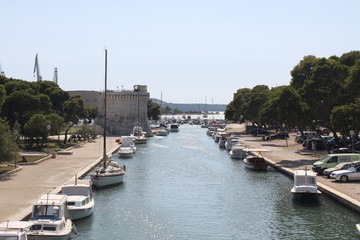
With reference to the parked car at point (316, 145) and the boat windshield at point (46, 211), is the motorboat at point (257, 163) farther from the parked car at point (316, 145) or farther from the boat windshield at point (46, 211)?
the boat windshield at point (46, 211)

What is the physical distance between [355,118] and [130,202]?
81.8 ft

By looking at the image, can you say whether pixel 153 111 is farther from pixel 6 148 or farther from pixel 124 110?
pixel 6 148

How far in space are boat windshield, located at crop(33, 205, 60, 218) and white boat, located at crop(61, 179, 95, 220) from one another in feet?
13.3

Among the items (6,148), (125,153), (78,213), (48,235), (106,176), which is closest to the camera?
(48,235)

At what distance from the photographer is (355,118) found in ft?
165

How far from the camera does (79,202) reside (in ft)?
106

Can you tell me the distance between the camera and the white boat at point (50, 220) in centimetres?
2577

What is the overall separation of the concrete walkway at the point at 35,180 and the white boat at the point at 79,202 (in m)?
2.32

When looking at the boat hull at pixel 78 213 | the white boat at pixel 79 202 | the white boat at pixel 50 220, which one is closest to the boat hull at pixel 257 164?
the white boat at pixel 79 202

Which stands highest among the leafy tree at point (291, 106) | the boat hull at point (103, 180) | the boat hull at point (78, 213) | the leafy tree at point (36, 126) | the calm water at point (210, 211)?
the leafy tree at point (291, 106)

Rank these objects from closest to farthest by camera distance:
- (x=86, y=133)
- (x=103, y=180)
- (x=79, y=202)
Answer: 1. (x=79, y=202)
2. (x=103, y=180)
3. (x=86, y=133)

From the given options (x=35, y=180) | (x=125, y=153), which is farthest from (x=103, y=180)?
(x=125, y=153)

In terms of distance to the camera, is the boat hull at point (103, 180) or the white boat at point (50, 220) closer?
the white boat at point (50, 220)

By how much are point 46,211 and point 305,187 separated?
63.5ft
